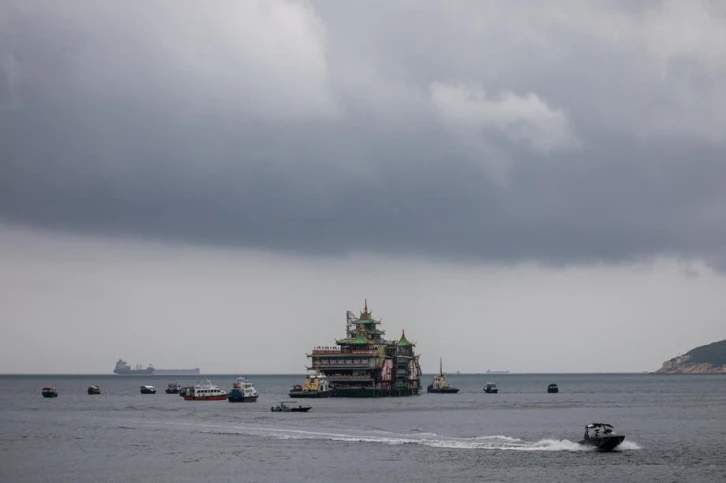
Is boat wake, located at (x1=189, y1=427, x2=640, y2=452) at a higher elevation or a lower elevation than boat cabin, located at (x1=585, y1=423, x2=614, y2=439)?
lower

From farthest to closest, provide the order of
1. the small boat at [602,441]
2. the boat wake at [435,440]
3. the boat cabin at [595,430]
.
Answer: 1. the boat wake at [435,440]
2. the boat cabin at [595,430]
3. the small boat at [602,441]

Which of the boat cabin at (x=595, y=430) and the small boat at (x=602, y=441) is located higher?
the boat cabin at (x=595, y=430)

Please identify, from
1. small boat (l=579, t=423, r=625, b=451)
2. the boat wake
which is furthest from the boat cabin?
the boat wake

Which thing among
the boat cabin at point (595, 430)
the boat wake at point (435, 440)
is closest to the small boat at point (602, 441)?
the boat cabin at point (595, 430)

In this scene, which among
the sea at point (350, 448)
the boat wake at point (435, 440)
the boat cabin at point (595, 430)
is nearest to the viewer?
the sea at point (350, 448)

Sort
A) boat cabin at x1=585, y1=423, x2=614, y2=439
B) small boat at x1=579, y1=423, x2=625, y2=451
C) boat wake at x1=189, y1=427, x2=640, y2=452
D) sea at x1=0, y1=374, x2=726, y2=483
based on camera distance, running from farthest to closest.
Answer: boat wake at x1=189, y1=427, x2=640, y2=452 → boat cabin at x1=585, y1=423, x2=614, y2=439 → small boat at x1=579, y1=423, x2=625, y2=451 → sea at x1=0, y1=374, x2=726, y2=483

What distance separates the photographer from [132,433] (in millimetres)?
121938

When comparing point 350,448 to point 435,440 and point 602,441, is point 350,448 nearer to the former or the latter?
point 435,440

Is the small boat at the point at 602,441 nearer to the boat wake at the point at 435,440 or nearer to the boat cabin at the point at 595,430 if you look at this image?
the boat cabin at the point at 595,430

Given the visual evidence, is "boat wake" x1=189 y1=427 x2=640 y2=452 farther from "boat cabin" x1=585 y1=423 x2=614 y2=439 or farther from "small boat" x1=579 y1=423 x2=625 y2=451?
"boat cabin" x1=585 y1=423 x2=614 y2=439

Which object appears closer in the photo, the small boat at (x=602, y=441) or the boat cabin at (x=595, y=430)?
the small boat at (x=602, y=441)

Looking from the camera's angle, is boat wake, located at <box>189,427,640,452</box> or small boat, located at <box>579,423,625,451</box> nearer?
small boat, located at <box>579,423,625,451</box>

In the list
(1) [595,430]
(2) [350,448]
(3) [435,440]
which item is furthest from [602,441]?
(2) [350,448]

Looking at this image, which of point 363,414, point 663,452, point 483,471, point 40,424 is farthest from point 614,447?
point 40,424
